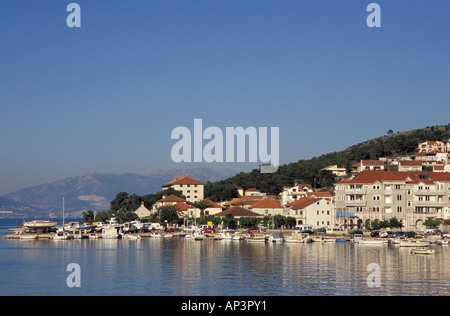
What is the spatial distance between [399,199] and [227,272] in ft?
219

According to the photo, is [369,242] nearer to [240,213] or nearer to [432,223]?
[432,223]

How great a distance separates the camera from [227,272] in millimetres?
58250

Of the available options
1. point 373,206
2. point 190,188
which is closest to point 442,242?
point 373,206

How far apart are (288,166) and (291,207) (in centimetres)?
6438

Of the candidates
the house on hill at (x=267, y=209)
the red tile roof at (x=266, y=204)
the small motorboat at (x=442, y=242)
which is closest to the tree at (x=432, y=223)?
the small motorboat at (x=442, y=242)

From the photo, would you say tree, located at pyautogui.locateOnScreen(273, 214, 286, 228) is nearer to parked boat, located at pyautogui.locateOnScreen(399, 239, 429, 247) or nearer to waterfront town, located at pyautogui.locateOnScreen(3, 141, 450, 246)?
waterfront town, located at pyautogui.locateOnScreen(3, 141, 450, 246)

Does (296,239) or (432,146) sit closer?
(296,239)

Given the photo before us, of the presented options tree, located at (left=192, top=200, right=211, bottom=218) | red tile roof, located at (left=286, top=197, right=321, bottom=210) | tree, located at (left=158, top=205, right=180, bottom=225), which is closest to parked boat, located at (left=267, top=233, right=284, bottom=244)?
red tile roof, located at (left=286, top=197, right=321, bottom=210)

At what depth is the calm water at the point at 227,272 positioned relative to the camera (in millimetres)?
47844

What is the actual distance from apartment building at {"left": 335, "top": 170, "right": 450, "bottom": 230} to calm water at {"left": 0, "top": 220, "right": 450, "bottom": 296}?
31.2m

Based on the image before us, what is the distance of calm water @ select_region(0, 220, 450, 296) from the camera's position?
1884 inches

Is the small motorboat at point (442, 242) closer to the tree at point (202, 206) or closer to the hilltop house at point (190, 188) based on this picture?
the tree at point (202, 206)
